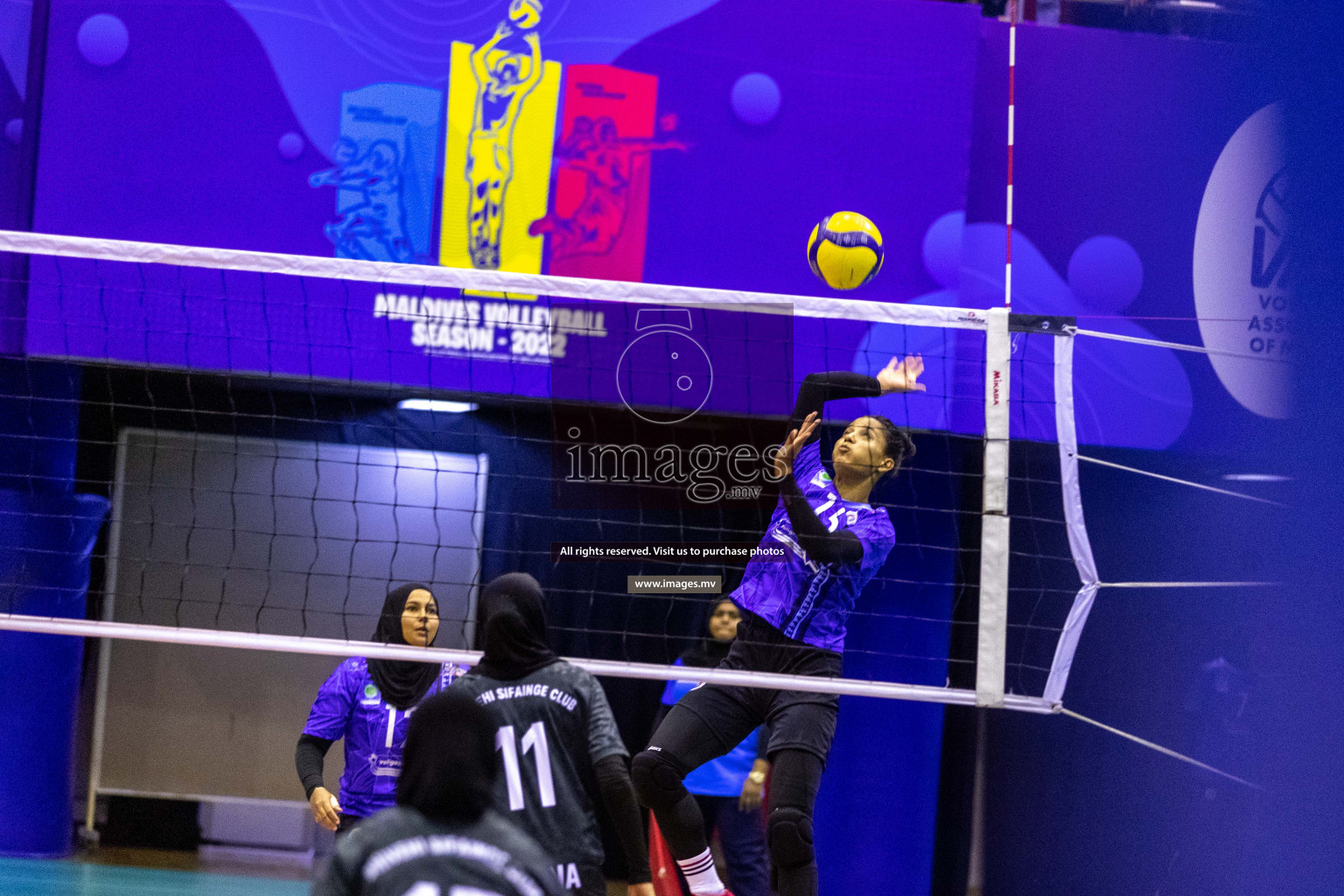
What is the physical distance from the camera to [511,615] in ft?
11.1

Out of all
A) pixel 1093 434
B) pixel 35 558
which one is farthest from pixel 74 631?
pixel 1093 434

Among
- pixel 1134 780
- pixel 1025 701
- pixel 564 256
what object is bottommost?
pixel 1134 780

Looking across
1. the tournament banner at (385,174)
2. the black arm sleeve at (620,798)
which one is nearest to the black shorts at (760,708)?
the black arm sleeve at (620,798)

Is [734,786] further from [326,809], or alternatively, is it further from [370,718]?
[326,809]

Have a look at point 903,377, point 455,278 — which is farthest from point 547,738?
point 903,377

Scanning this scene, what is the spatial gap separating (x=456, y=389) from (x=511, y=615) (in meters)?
3.29

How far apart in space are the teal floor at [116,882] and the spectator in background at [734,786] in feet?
8.18

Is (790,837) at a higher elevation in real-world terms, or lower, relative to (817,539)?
lower

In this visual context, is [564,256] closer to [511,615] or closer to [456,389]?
[456,389]

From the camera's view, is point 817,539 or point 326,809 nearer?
point 817,539

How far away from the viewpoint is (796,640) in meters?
4.68

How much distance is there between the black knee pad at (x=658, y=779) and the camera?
441 centimetres

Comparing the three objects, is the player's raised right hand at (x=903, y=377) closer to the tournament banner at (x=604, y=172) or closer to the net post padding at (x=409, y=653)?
the net post padding at (x=409, y=653)

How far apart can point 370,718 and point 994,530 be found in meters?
2.59
